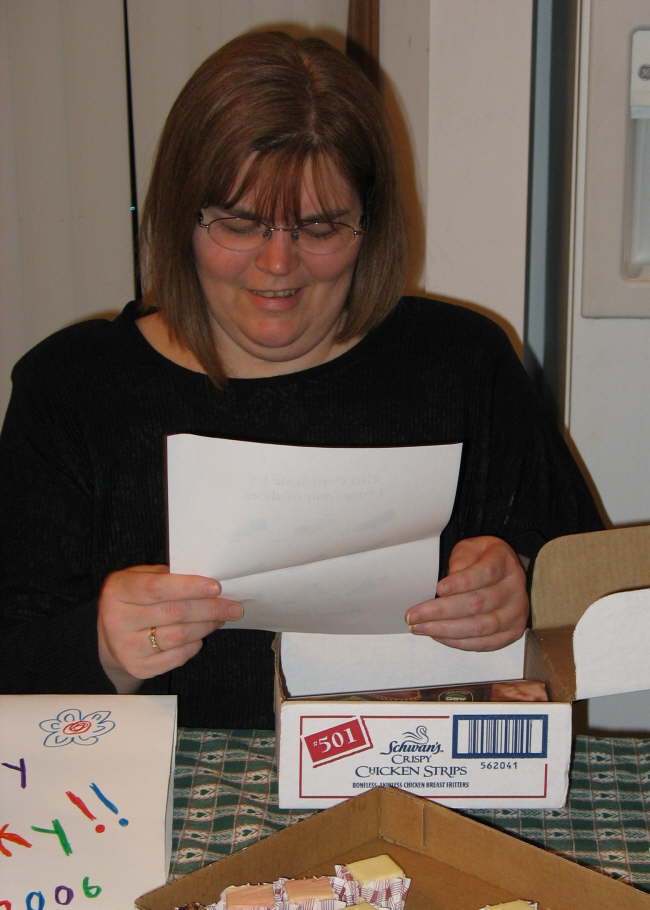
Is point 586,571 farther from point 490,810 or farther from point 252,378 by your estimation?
point 252,378

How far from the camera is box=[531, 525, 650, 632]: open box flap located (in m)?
0.98

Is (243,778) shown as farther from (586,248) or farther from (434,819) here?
(586,248)

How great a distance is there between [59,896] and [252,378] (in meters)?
0.72

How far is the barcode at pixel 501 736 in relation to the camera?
821mm

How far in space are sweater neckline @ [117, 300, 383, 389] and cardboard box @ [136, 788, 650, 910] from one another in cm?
64

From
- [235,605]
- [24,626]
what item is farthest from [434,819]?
[24,626]

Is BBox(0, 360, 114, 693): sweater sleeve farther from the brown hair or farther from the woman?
the brown hair

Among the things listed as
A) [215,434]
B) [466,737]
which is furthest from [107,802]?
[215,434]

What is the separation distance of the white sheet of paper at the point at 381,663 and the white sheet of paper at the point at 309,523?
52mm

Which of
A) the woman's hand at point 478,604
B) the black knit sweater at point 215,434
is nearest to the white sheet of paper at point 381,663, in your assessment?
the woman's hand at point 478,604

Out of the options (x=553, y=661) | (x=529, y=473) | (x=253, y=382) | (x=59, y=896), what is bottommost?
(x=59, y=896)

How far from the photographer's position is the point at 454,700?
2.81 feet

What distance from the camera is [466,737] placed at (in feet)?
2.72

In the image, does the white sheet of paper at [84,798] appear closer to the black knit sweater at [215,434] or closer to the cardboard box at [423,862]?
the cardboard box at [423,862]
